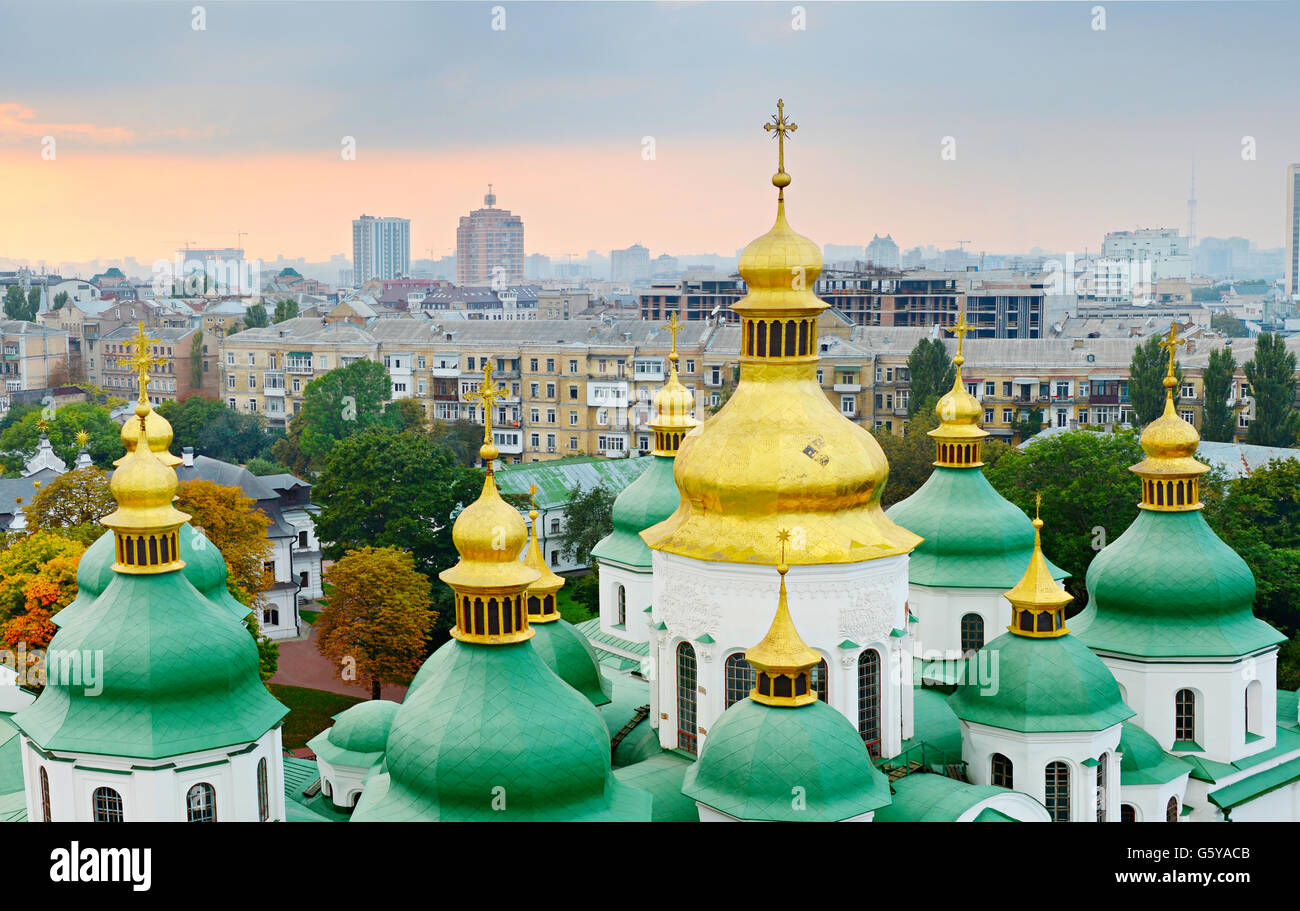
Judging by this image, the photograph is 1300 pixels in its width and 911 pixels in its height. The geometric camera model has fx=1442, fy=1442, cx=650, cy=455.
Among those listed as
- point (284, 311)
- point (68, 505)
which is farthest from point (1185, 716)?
point (284, 311)

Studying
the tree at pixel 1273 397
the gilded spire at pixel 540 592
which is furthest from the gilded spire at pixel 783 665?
the tree at pixel 1273 397

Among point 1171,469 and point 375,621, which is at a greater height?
point 1171,469

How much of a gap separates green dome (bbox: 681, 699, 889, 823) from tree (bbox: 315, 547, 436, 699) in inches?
818

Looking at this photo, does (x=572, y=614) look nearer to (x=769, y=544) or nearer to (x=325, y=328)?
(x=769, y=544)

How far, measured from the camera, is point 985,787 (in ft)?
70.3

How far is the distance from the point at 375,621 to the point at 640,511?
12.5 meters

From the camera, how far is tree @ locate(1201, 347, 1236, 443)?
5875 cm

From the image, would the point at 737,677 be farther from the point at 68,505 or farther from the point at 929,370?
the point at 929,370

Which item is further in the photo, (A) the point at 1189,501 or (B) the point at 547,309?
(B) the point at 547,309

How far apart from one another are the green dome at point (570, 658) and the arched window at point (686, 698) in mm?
2781

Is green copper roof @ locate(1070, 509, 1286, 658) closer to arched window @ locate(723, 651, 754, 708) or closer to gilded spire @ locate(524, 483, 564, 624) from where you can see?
arched window @ locate(723, 651, 754, 708)

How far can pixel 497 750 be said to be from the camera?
17859mm
